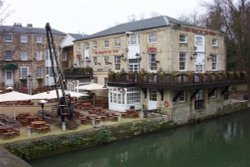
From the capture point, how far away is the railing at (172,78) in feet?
72.1

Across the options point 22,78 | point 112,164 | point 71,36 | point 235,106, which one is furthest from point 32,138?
point 71,36

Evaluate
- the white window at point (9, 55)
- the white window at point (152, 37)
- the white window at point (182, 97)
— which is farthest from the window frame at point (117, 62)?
the white window at point (9, 55)

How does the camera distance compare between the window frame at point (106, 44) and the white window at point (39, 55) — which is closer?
the window frame at point (106, 44)

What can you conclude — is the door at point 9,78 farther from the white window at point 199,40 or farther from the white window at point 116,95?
the white window at point 199,40

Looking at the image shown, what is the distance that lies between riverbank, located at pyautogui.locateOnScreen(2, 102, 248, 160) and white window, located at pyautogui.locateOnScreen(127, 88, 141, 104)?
3.05 meters

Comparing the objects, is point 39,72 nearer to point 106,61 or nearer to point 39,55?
point 39,55

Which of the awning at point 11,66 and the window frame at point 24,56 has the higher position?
the window frame at point 24,56

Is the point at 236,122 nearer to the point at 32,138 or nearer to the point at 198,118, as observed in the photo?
the point at 198,118

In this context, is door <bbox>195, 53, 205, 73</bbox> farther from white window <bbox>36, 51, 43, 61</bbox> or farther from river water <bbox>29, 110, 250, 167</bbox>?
white window <bbox>36, 51, 43, 61</bbox>

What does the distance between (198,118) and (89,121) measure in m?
10.4

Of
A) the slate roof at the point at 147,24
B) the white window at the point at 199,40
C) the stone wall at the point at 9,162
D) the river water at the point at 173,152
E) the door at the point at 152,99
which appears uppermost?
the slate roof at the point at 147,24

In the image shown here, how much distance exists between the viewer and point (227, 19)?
37688mm

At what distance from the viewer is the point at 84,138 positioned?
675 inches

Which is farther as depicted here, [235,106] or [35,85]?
[35,85]
